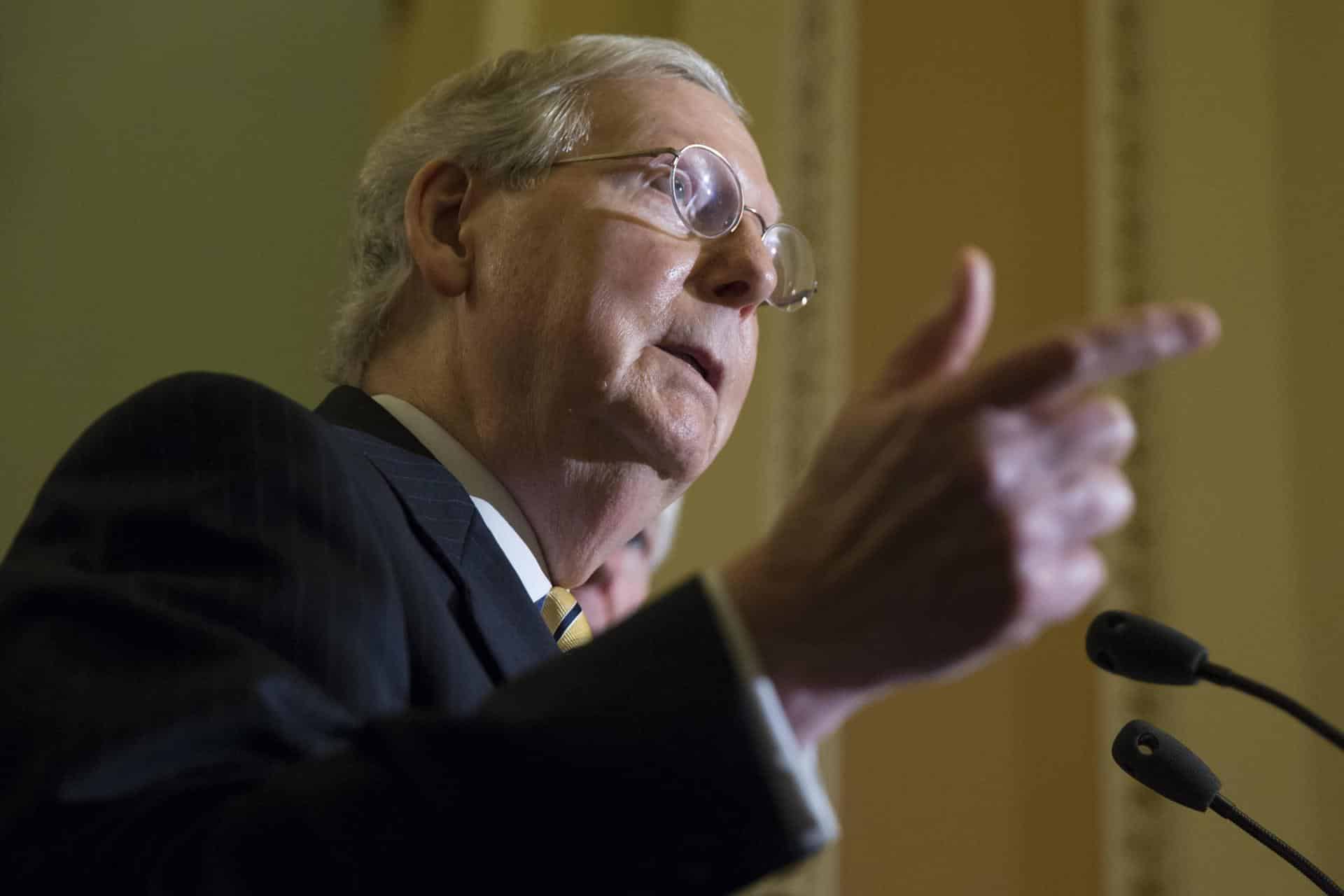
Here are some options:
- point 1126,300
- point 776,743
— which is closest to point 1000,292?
point 1126,300

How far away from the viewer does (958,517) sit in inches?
34.0

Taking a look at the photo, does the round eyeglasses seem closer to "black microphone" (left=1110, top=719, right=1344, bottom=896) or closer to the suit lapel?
the suit lapel

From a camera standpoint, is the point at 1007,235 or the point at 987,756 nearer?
the point at 987,756

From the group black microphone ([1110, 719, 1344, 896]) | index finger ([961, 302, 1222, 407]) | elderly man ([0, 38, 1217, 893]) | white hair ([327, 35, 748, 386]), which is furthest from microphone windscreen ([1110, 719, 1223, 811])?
white hair ([327, 35, 748, 386])

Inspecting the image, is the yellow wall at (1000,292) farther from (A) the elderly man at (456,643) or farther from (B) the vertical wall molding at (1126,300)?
(A) the elderly man at (456,643)

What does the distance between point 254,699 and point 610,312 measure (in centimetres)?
92

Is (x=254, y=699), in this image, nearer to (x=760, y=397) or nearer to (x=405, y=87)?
(x=760, y=397)

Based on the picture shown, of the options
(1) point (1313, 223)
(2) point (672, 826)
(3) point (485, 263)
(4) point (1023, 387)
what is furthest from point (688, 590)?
(1) point (1313, 223)

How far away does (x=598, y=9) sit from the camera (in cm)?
403

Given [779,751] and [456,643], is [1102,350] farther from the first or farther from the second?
[456,643]

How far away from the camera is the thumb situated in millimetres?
926

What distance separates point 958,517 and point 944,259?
298 cm

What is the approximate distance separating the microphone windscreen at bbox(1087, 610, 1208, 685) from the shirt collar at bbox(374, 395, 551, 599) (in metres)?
0.75

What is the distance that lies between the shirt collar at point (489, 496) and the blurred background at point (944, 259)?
5.83 feet
